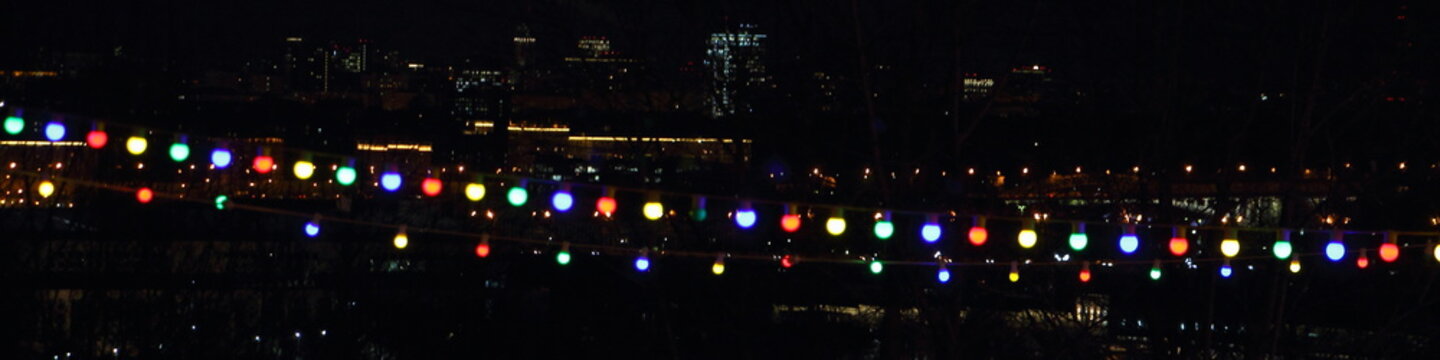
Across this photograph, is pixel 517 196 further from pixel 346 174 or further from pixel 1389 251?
pixel 1389 251

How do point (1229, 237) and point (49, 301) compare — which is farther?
point (49, 301)

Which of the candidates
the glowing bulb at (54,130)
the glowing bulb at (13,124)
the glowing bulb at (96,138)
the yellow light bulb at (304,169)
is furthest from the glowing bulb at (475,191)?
the glowing bulb at (13,124)

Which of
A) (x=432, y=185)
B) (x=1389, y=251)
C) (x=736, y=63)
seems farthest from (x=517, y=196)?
(x=1389, y=251)

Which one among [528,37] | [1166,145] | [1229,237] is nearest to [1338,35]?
[1166,145]

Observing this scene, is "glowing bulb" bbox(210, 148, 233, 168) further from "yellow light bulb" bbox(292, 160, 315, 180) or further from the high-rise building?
the high-rise building

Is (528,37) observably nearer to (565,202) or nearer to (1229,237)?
(565,202)

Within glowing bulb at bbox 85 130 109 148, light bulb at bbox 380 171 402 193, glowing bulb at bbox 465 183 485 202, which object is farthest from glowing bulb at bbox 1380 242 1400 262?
glowing bulb at bbox 85 130 109 148
